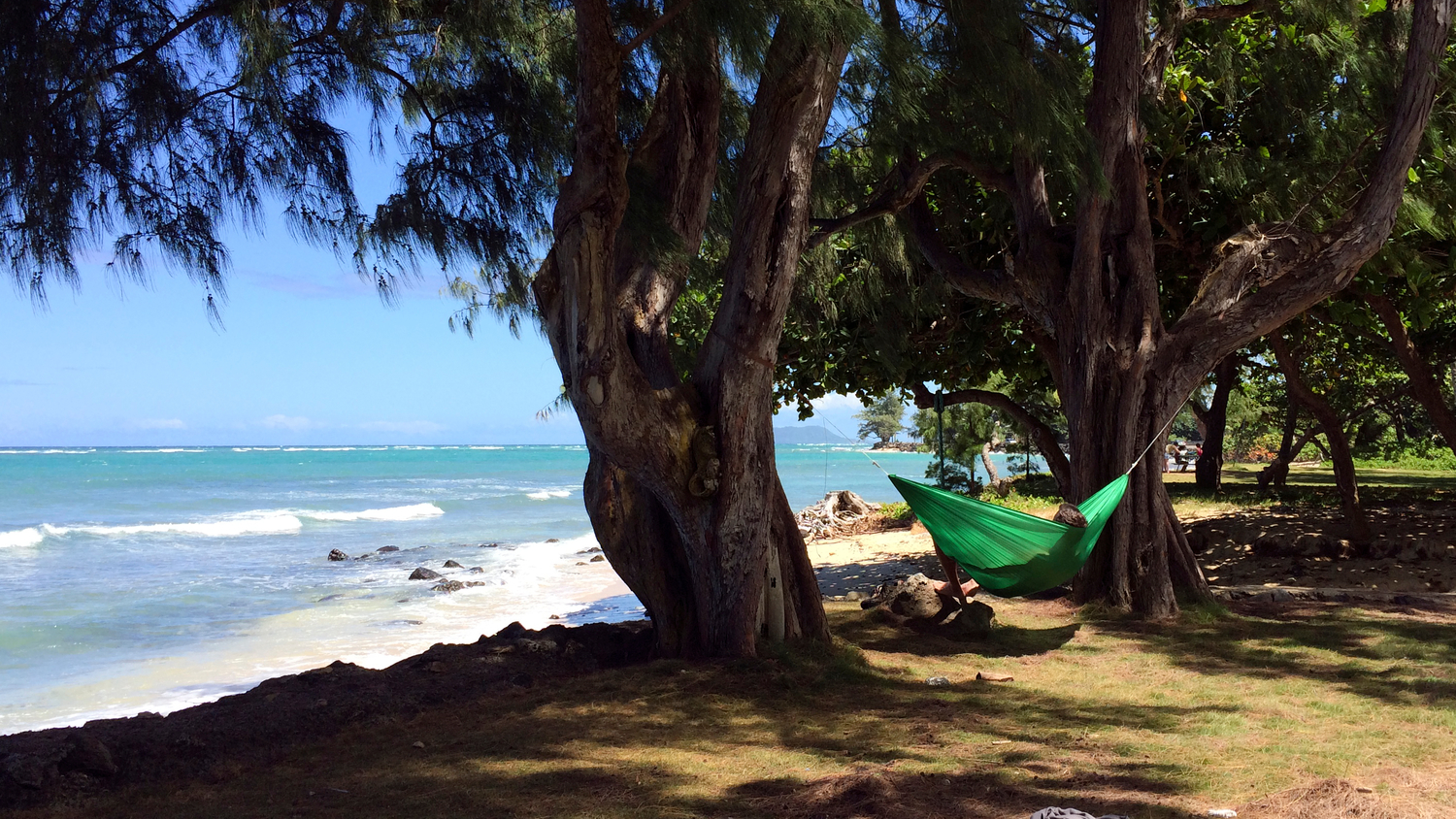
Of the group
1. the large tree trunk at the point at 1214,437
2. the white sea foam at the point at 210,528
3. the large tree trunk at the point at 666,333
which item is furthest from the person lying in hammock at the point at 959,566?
the white sea foam at the point at 210,528

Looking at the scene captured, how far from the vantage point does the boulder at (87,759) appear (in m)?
3.02

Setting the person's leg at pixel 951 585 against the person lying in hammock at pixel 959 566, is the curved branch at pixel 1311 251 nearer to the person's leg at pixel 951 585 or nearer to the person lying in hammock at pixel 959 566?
the person lying in hammock at pixel 959 566

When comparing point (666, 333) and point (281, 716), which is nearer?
point (281, 716)

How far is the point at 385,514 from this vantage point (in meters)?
21.1

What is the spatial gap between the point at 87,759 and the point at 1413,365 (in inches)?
336

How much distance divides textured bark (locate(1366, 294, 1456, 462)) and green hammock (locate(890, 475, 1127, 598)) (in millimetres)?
3504

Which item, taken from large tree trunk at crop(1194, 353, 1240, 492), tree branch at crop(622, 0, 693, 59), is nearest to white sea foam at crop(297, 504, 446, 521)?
large tree trunk at crop(1194, 353, 1240, 492)

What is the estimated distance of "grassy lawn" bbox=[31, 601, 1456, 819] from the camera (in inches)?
105

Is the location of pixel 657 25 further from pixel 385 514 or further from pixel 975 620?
pixel 385 514

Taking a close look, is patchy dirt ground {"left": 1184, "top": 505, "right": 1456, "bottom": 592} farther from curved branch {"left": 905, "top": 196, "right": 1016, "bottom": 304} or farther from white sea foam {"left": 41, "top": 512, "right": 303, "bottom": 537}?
white sea foam {"left": 41, "top": 512, "right": 303, "bottom": 537}

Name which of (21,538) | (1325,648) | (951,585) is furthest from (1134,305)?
(21,538)

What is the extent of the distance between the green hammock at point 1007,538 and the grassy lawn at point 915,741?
0.38 meters

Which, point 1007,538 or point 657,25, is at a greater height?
point 657,25

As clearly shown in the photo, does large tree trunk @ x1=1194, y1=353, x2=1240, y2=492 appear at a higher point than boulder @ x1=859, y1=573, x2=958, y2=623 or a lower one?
higher
